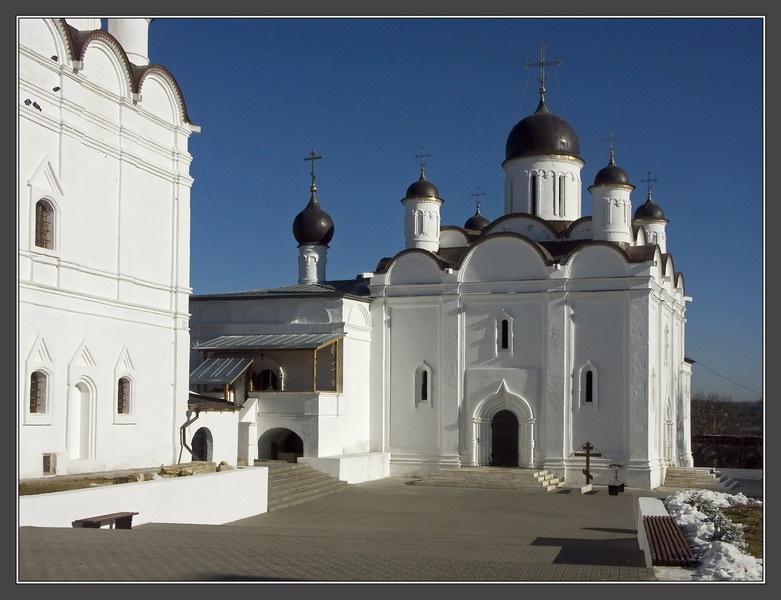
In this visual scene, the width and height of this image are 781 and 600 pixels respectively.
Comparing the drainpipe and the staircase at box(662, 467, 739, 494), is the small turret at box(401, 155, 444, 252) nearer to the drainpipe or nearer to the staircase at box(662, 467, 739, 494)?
the staircase at box(662, 467, 739, 494)

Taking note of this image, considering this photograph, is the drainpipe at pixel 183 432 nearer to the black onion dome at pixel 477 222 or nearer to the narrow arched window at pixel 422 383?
the narrow arched window at pixel 422 383

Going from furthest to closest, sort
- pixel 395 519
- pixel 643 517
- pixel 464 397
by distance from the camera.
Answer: pixel 464 397 → pixel 395 519 → pixel 643 517

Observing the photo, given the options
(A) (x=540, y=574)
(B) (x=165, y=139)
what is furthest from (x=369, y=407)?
(A) (x=540, y=574)

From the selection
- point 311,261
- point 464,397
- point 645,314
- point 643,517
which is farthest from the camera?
point 311,261

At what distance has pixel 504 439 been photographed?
25.0 meters

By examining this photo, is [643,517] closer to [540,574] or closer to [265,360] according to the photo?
[540,574]

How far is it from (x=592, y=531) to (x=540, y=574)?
6.53m

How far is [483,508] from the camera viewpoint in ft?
63.7

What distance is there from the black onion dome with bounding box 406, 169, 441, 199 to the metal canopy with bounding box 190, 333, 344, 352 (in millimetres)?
4421

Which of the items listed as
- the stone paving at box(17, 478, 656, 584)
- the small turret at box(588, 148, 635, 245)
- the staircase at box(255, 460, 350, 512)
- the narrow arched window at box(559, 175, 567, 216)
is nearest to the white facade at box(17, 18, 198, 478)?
the staircase at box(255, 460, 350, 512)

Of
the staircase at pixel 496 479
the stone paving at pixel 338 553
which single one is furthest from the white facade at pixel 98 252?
the staircase at pixel 496 479

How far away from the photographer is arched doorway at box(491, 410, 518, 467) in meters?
24.9

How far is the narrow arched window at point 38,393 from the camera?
14.8 m

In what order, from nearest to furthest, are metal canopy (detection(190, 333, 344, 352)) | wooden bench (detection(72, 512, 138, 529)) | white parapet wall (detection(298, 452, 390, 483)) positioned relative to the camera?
wooden bench (detection(72, 512, 138, 529)) → white parapet wall (detection(298, 452, 390, 483)) → metal canopy (detection(190, 333, 344, 352))
